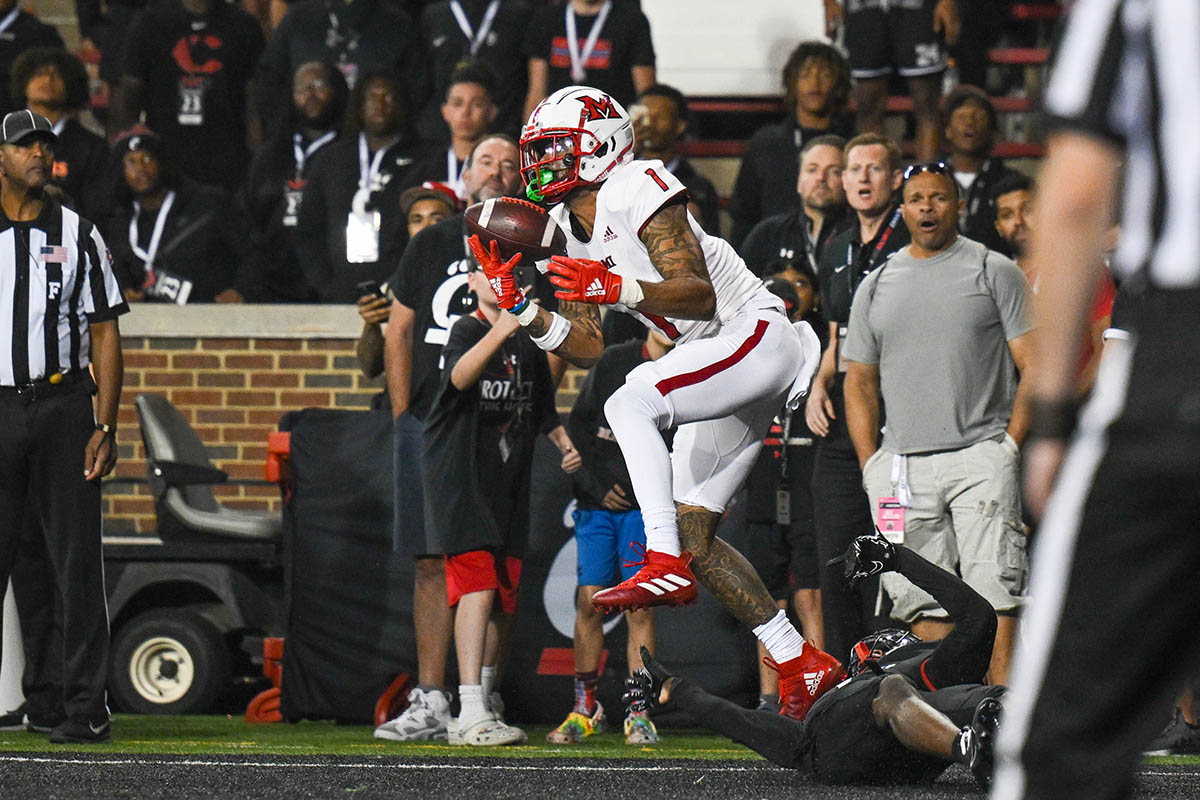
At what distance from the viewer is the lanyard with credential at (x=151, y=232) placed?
967 cm

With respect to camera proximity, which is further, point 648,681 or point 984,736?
point 648,681

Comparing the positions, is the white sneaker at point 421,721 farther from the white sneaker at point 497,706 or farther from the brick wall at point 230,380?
the brick wall at point 230,380

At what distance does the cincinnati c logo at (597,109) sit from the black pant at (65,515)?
258 cm

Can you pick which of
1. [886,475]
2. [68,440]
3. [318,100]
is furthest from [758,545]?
[318,100]

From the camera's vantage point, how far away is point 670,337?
19.0 feet

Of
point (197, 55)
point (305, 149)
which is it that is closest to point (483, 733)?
point (305, 149)

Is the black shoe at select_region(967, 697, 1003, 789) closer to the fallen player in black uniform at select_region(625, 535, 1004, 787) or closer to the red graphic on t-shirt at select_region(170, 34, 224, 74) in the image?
the fallen player in black uniform at select_region(625, 535, 1004, 787)

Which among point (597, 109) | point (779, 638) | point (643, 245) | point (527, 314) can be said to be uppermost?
point (597, 109)

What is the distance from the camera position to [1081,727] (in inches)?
91.5

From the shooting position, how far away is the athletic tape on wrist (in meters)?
5.36

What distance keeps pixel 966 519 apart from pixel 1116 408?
4.18 meters

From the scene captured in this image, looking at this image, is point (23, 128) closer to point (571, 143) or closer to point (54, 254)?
point (54, 254)

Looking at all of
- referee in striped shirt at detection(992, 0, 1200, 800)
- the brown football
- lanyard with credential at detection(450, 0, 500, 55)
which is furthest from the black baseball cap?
referee in striped shirt at detection(992, 0, 1200, 800)

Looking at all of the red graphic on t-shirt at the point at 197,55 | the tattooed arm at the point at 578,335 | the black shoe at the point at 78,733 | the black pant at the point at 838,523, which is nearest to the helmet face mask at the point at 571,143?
the tattooed arm at the point at 578,335
